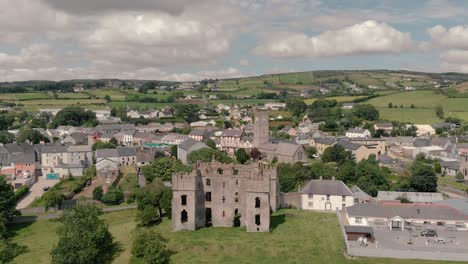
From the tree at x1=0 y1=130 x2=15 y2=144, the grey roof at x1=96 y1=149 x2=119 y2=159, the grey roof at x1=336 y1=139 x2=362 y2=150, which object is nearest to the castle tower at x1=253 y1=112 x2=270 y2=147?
the grey roof at x1=336 y1=139 x2=362 y2=150

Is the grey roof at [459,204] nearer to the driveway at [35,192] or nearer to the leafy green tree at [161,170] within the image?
the leafy green tree at [161,170]

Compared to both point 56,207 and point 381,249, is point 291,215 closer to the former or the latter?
point 381,249

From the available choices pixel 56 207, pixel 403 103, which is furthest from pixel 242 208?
pixel 403 103

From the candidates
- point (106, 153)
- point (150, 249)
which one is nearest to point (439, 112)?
point (106, 153)

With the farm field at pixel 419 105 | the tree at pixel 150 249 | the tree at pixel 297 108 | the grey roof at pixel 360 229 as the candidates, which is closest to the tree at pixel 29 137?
the tree at pixel 150 249

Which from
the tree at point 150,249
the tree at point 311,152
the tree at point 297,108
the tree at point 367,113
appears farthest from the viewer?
the tree at point 297,108

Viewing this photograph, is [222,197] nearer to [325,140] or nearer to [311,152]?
[311,152]

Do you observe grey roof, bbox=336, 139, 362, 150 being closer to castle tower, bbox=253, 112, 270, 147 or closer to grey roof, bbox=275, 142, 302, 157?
grey roof, bbox=275, 142, 302, 157
